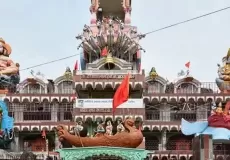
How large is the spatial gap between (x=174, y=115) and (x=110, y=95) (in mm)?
9035

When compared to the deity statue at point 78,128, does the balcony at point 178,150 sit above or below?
below

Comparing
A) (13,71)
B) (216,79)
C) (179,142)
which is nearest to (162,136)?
(179,142)

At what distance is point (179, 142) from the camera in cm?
5378

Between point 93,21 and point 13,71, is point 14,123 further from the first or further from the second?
point 93,21

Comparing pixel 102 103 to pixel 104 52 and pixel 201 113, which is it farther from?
pixel 201 113

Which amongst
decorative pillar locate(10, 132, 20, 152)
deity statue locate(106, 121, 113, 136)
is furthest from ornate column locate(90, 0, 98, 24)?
deity statue locate(106, 121, 113, 136)

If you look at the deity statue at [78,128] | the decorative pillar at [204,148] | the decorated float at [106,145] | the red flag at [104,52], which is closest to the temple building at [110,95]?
the red flag at [104,52]

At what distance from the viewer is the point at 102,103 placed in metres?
45.6

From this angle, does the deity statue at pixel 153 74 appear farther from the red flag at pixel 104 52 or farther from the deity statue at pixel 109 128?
the deity statue at pixel 109 128

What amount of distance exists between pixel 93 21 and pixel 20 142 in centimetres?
1341

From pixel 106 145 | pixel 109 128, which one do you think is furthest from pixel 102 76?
pixel 106 145

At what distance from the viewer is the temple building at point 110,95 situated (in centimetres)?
4675

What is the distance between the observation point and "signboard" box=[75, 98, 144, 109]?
4538cm

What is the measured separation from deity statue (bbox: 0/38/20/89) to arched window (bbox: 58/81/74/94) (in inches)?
172
